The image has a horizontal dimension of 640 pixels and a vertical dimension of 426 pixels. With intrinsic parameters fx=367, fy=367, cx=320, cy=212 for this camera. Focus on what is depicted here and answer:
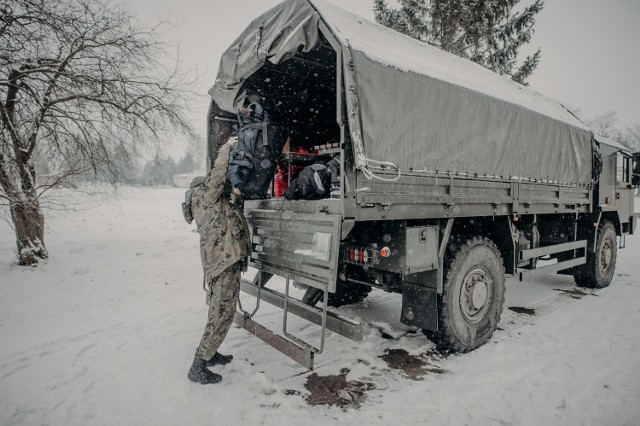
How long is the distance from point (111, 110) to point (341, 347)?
287 inches

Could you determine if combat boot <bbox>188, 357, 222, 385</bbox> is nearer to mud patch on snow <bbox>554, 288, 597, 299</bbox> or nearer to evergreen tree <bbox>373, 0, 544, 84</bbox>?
mud patch on snow <bbox>554, 288, 597, 299</bbox>

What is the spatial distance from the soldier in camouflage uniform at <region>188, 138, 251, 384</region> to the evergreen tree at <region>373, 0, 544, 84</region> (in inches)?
531

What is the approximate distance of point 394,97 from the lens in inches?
130

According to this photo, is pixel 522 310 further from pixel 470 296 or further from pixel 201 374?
pixel 201 374

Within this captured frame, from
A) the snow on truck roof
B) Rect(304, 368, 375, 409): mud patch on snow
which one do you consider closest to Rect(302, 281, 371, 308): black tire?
Rect(304, 368, 375, 409): mud patch on snow

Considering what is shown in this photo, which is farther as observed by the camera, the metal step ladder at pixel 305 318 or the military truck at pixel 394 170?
the military truck at pixel 394 170

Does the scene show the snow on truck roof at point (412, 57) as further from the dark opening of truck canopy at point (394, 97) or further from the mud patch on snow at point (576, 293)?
the mud patch on snow at point (576, 293)

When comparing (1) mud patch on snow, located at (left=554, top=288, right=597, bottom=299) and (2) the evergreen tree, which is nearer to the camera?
(1) mud patch on snow, located at (left=554, top=288, right=597, bottom=299)

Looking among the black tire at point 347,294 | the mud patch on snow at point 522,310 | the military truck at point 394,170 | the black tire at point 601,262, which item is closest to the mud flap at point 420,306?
the military truck at point 394,170

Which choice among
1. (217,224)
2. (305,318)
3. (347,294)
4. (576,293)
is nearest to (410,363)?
(305,318)

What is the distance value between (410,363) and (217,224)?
240cm

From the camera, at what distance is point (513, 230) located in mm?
4637

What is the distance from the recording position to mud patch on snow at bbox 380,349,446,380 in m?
3.59

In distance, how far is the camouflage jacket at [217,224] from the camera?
131 inches
